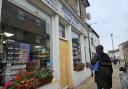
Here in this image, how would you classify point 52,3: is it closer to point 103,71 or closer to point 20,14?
point 20,14

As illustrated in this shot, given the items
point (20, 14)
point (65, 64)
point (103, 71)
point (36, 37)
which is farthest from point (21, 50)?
point (65, 64)

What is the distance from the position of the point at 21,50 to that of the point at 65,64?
4019 millimetres

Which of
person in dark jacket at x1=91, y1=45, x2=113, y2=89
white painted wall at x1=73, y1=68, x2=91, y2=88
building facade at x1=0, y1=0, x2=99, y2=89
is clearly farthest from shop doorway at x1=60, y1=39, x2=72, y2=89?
person in dark jacket at x1=91, y1=45, x2=113, y2=89

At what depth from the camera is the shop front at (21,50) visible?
4.51 m

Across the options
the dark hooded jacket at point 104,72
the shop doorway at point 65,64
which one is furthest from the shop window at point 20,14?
the shop doorway at point 65,64

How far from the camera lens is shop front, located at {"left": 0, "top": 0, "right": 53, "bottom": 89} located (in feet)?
14.8

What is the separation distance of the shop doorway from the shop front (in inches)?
70.2

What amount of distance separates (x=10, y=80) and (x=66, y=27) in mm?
5667

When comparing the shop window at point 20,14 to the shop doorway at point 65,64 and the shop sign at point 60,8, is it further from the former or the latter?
the shop doorway at point 65,64

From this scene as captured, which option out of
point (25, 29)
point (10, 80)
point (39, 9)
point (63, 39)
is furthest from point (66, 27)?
point (10, 80)

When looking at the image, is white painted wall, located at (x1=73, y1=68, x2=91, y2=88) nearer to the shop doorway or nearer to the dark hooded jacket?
the shop doorway

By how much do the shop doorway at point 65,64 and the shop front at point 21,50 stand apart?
178 cm

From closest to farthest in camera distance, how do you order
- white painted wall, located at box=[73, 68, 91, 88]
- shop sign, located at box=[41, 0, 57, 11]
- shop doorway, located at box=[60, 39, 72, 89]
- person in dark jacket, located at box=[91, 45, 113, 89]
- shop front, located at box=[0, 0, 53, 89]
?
shop front, located at box=[0, 0, 53, 89] → person in dark jacket, located at box=[91, 45, 113, 89] → shop sign, located at box=[41, 0, 57, 11] → shop doorway, located at box=[60, 39, 72, 89] → white painted wall, located at box=[73, 68, 91, 88]

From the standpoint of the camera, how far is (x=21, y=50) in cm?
525
